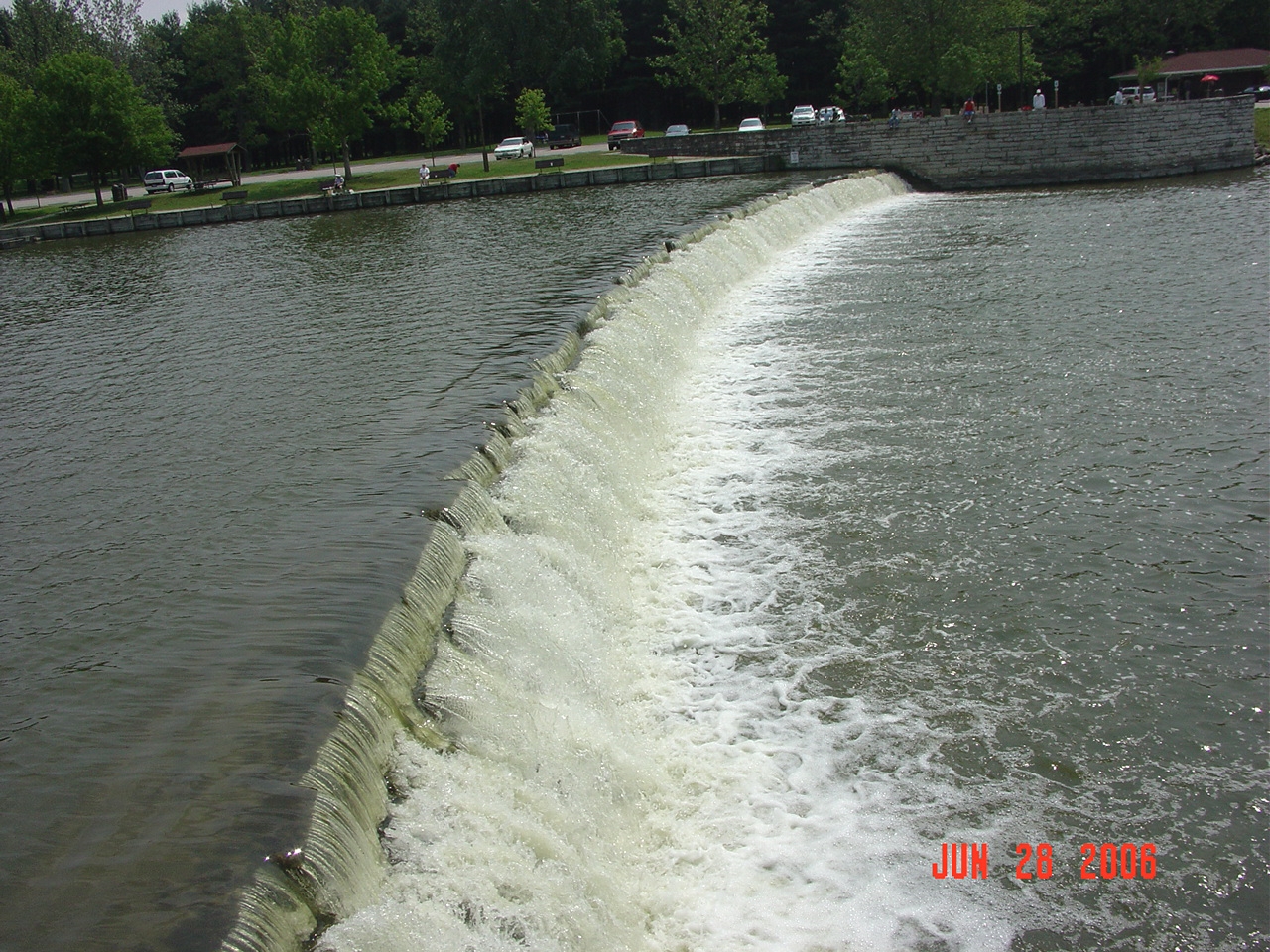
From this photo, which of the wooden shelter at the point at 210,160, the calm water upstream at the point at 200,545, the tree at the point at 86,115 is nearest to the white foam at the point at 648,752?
the calm water upstream at the point at 200,545

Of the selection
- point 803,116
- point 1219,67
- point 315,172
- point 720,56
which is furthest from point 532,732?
point 1219,67

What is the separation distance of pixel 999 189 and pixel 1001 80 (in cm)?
2008

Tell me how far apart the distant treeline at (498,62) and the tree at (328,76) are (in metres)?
0.09

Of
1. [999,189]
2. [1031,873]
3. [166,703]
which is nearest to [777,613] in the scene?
[1031,873]

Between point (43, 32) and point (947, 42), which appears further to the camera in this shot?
point (43, 32)

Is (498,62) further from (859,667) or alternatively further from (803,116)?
(859,667)

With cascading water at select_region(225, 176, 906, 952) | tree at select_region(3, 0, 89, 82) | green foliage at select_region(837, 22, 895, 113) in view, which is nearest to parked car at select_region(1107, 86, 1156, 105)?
green foliage at select_region(837, 22, 895, 113)

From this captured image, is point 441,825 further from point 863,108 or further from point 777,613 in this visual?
point 863,108

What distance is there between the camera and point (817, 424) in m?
10.4

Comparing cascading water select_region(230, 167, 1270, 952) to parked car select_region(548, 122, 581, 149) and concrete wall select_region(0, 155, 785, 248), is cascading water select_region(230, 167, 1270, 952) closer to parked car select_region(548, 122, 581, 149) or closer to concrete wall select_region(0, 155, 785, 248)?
concrete wall select_region(0, 155, 785, 248)

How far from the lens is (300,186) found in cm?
4184

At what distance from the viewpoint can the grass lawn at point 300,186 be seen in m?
40.0

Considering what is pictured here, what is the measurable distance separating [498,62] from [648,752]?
5509cm

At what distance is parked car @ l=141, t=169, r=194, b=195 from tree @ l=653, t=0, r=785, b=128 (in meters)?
25.5
